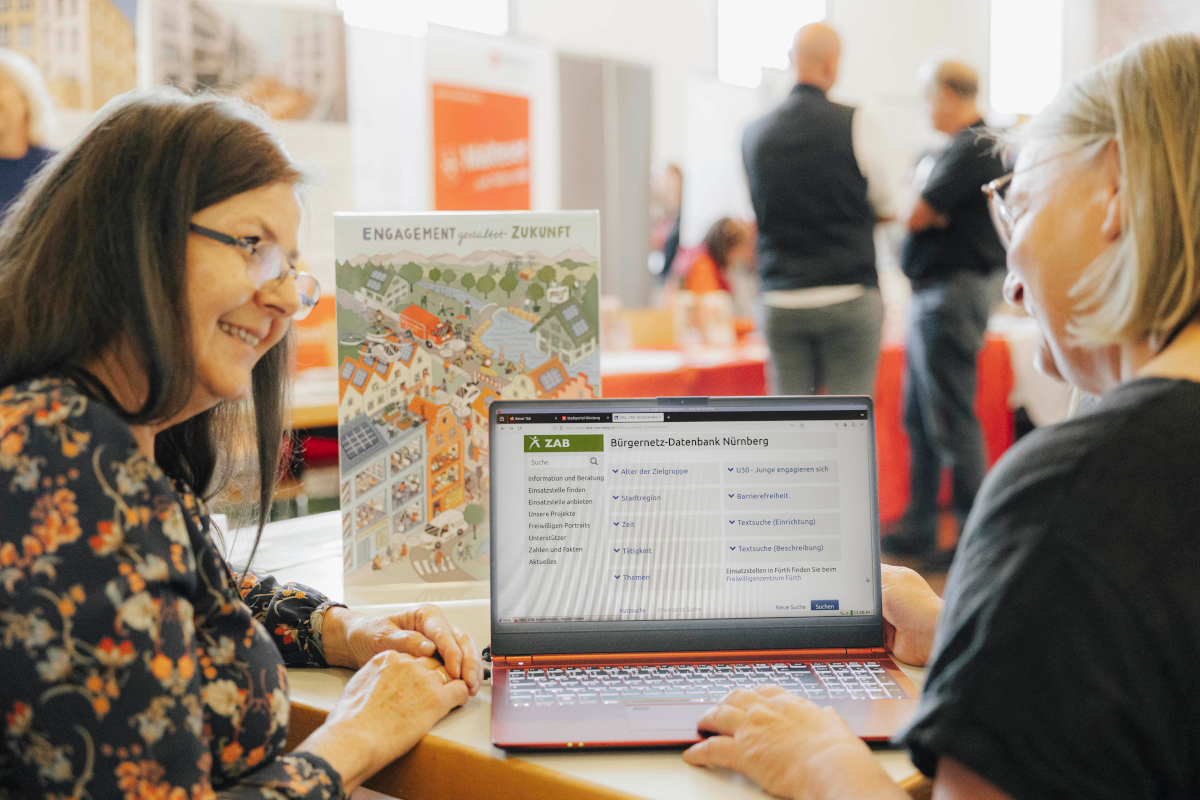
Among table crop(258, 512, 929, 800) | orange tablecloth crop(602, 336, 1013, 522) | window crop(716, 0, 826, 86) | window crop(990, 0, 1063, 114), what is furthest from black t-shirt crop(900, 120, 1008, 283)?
window crop(990, 0, 1063, 114)

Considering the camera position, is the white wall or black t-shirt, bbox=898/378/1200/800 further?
the white wall

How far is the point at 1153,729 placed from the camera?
0.60 m

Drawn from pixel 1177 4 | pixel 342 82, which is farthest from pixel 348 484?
pixel 1177 4

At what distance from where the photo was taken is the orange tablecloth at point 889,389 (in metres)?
3.58

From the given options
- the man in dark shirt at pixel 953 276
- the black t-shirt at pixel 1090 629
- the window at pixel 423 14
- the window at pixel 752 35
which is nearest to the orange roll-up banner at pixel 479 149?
the window at pixel 423 14

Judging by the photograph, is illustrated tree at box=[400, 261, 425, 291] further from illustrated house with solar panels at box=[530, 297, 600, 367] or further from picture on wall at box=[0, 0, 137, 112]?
picture on wall at box=[0, 0, 137, 112]

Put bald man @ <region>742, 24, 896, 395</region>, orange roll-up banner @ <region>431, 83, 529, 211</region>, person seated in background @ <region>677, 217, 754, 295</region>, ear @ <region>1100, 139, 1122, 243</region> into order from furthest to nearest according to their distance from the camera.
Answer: person seated in background @ <region>677, 217, 754, 295</region> → orange roll-up banner @ <region>431, 83, 529, 211</region> → bald man @ <region>742, 24, 896, 395</region> → ear @ <region>1100, 139, 1122, 243</region>

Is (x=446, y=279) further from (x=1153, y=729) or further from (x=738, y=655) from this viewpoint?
(x=1153, y=729)

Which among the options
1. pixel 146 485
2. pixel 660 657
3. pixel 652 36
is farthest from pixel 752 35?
pixel 146 485

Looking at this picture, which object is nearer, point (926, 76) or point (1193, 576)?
point (1193, 576)

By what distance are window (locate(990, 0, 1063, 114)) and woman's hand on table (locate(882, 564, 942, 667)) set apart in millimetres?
8530

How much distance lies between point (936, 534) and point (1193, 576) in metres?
3.05

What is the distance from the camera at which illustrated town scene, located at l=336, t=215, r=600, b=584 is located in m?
1.28

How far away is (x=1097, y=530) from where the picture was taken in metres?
0.62
